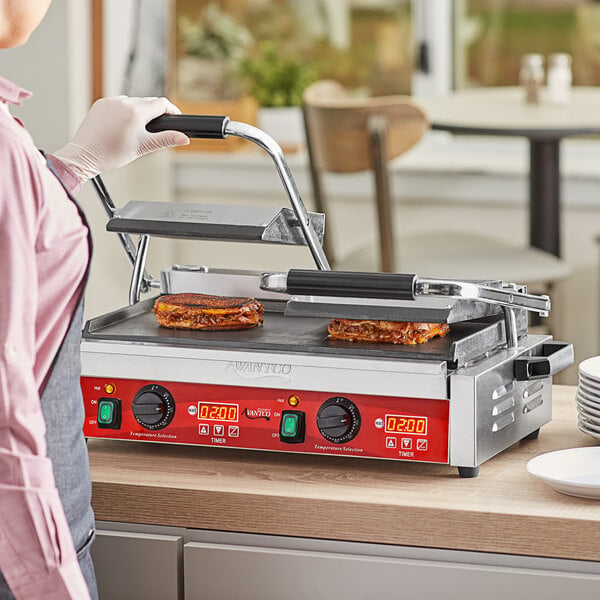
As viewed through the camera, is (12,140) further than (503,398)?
No

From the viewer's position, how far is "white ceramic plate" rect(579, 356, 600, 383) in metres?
1.25

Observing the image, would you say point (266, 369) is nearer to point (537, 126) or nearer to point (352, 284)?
point (352, 284)

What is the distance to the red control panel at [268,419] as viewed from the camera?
3.83 feet

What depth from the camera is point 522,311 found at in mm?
1310

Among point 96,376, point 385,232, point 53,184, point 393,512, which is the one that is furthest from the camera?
point 385,232

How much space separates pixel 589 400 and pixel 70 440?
0.57 meters

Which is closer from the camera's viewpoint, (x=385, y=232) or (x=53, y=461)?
(x=53, y=461)

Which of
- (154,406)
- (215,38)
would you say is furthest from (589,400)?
(215,38)

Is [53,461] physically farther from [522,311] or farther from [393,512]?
[522,311]

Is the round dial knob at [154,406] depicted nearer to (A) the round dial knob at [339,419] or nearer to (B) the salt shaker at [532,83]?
(A) the round dial knob at [339,419]

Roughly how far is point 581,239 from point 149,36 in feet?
5.07

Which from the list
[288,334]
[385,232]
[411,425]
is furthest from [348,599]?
[385,232]

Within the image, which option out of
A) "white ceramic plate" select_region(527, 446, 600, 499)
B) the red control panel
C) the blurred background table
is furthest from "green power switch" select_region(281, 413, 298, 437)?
the blurred background table

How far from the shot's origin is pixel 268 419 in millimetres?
1211
